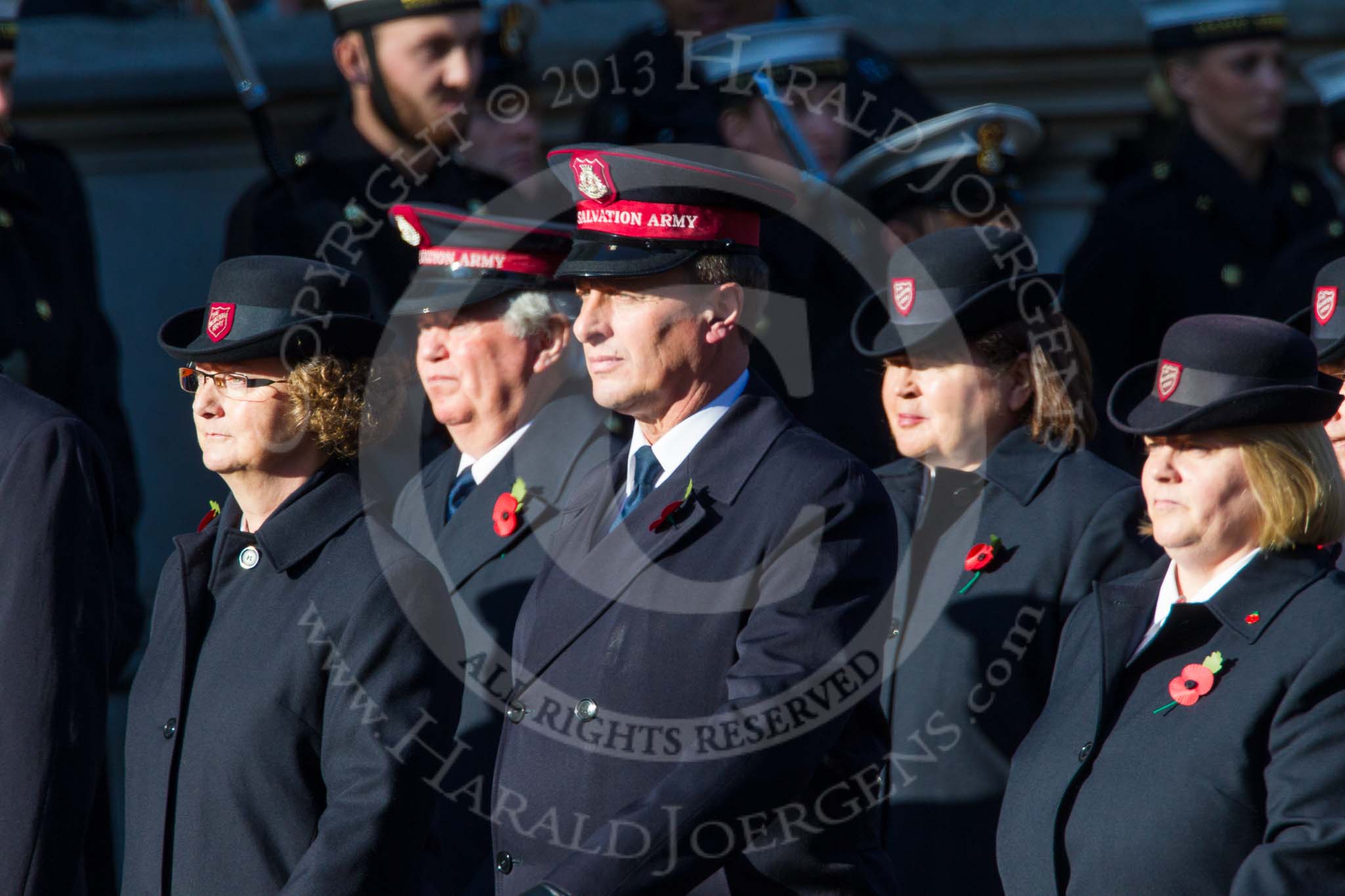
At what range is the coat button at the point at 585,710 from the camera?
337 centimetres

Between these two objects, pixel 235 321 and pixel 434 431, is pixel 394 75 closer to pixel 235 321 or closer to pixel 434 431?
pixel 434 431

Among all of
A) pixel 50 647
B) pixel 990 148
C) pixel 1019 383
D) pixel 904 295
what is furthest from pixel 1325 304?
pixel 50 647

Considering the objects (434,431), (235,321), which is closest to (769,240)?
(434,431)

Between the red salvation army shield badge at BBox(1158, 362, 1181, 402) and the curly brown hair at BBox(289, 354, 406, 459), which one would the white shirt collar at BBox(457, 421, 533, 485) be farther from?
the red salvation army shield badge at BBox(1158, 362, 1181, 402)

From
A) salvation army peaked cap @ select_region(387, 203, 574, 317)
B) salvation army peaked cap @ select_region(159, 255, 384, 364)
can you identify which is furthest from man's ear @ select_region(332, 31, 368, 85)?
salvation army peaked cap @ select_region(159, 255, 384, 364)

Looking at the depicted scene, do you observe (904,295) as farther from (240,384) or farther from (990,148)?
(240,384)

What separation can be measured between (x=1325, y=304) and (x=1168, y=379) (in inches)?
32.0

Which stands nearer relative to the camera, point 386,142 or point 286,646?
point 286,646

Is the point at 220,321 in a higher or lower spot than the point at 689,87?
lower

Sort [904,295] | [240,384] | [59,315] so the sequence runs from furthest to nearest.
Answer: [59,315]
[904,295]
[240,384]

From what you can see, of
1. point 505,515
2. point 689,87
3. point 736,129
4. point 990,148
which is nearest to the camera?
point 505,515

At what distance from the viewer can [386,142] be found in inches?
238

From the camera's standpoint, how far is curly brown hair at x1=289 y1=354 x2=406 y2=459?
12.3ft

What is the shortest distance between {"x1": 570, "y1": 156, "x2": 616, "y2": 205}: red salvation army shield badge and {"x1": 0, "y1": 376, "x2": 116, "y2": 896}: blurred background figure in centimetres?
104
